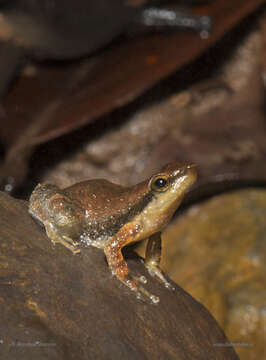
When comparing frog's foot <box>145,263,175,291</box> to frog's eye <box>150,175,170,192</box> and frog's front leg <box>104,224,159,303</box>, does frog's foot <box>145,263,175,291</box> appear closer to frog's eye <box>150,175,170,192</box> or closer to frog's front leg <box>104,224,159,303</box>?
frog's front leg <box>104,224,159,303</box>

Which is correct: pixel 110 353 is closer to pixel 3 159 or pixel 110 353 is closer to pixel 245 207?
pixel 3 159

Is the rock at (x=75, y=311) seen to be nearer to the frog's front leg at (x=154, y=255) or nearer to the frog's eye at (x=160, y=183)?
the frog's front leg at (x=154, y=255)

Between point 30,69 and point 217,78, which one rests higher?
point 217,78

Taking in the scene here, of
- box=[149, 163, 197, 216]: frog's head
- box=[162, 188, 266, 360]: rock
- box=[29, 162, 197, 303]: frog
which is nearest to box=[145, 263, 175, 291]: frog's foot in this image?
box=[29, 162, 197, 303]: frog

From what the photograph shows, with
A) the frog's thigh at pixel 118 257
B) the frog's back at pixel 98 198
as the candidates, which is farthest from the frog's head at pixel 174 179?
the frog's thigh at pixel 118 257

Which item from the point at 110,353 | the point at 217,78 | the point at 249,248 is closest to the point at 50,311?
the point at 110,353

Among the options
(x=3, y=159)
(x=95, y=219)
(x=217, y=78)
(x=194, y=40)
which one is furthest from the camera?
(x=217, y=78)

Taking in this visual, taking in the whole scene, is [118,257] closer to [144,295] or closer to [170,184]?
[144,295]
